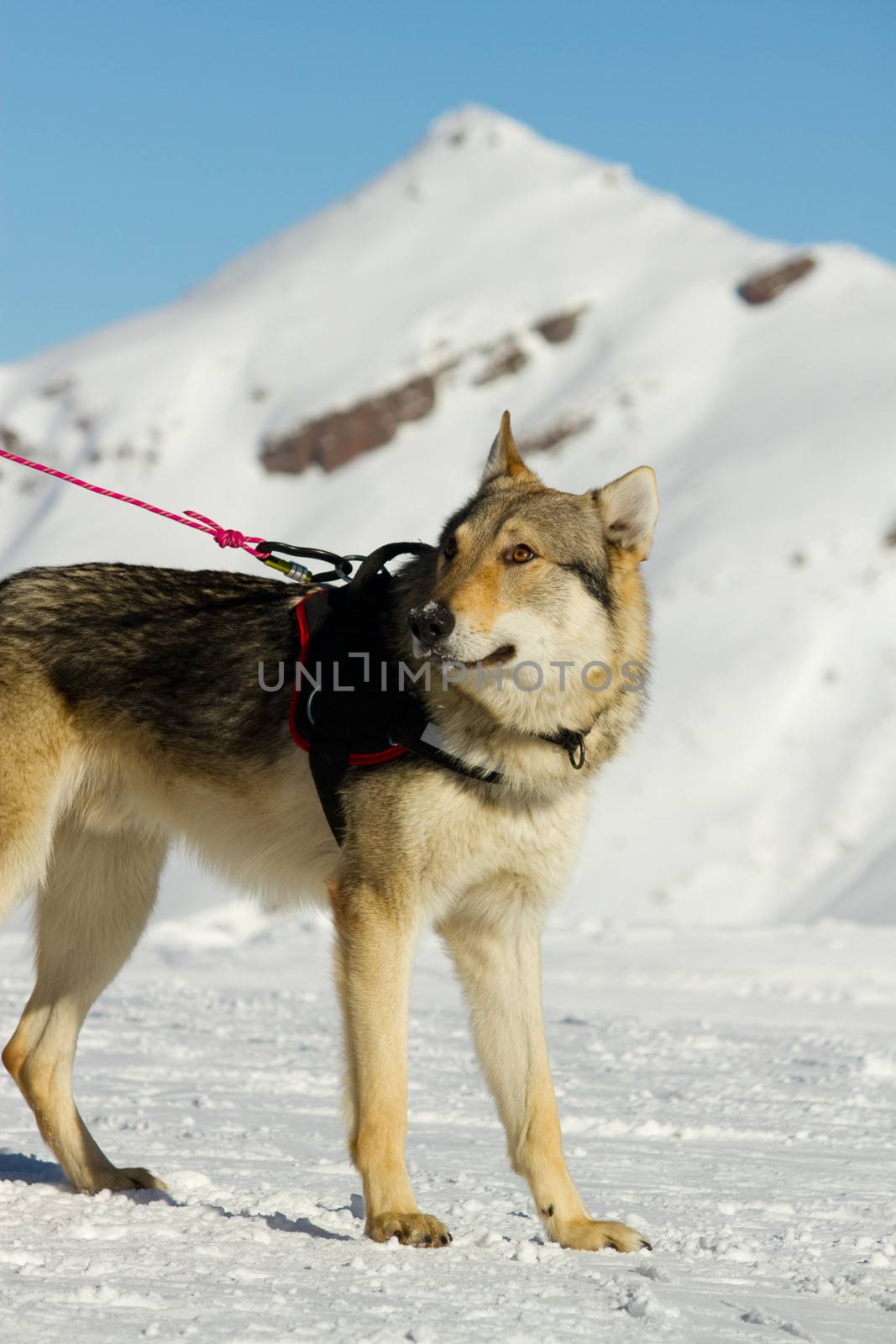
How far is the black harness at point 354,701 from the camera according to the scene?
162 inches

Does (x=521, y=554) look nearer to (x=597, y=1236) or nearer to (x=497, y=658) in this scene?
(x=497, y=658)

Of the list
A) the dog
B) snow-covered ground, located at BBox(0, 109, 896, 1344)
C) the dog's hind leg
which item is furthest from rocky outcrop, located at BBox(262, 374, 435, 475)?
the dog's hind leg

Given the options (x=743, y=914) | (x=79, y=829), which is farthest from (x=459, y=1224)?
(x=743, y=914)

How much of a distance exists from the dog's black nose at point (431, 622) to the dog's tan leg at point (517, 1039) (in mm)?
898

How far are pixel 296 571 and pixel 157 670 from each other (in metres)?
0.98

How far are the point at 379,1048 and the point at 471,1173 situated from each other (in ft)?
4.01

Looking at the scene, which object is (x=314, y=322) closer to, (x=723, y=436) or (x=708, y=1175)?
(x=723, y=436)

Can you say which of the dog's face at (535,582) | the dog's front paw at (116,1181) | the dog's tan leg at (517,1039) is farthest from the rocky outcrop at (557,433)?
the dog's front paw at (116,1181)

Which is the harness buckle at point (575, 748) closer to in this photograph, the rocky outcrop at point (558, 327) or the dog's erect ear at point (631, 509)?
the dog's erect ear at point (631, 509)

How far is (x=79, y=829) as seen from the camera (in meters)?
4.90

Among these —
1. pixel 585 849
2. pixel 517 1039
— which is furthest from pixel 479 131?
pixel 517 1039

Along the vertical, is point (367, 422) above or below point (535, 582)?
above

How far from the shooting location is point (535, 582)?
13.7ft

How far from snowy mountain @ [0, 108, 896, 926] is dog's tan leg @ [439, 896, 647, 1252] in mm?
16504
